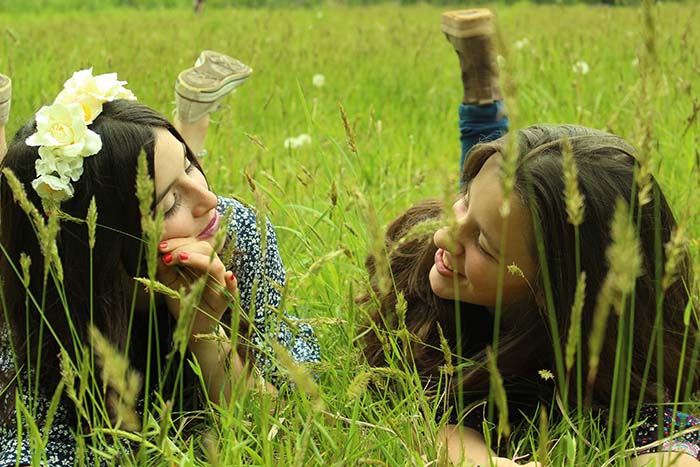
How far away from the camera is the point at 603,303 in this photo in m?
0.76

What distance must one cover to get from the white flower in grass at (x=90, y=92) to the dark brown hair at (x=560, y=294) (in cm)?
51

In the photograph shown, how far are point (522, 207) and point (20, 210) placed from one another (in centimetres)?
75

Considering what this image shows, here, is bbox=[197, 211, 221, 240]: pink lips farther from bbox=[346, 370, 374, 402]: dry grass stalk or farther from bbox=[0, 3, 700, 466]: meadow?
bbox=[346, 370, 374, 402]: dry grass stalk

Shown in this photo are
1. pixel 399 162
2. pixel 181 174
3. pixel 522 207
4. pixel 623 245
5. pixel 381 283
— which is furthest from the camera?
pixel 399 162

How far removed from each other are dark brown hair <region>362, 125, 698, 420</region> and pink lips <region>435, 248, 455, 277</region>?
0.07m

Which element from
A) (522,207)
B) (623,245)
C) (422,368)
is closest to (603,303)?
(623,245)

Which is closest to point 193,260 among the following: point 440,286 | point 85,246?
point 85,246

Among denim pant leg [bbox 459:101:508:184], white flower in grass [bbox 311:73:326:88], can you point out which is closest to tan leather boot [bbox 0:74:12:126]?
denim pant leg [bbox 459:101:508:184]

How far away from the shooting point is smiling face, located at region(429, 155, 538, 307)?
142 centimetres

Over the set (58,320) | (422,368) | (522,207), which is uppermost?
(522,207)

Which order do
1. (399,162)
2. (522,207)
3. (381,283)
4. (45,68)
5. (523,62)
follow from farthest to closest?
1. (523,62)
2. (45,68)
3. (399,162)
4. (522,207)
5. (381,283)

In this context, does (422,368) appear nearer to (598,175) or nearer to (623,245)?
(598,175)

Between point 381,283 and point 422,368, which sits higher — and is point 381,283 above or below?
above

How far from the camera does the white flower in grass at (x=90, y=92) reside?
1498 mm
